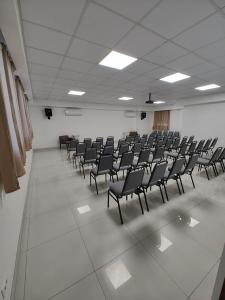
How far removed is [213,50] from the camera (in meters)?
2.49

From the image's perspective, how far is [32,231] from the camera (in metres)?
2.04

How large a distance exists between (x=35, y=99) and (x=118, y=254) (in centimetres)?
838

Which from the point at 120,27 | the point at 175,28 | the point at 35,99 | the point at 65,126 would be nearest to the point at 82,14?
the point at 120,27

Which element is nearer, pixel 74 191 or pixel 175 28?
pixel 175 28

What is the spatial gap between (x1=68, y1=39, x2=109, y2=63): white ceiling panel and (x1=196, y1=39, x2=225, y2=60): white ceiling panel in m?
1.81

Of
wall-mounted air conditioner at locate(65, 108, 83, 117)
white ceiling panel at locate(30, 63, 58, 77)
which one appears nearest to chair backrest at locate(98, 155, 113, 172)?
white ceiling panel at locate(30, 63, 58, 77)

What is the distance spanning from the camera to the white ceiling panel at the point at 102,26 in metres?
1.61

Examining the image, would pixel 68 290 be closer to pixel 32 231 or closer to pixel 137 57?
pixel 32 231

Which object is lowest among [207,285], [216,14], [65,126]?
[207,285]

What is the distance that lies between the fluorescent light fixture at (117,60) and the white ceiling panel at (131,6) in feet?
3.33

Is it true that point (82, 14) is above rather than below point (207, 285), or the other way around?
above

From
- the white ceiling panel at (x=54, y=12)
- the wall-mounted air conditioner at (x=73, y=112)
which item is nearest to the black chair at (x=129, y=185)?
the white ceiling panel at (x=54, y=12)

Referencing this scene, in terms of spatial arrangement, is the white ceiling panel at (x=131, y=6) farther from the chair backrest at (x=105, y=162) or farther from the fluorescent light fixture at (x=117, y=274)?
the fluorescent light fixture at (x=117, y=274)

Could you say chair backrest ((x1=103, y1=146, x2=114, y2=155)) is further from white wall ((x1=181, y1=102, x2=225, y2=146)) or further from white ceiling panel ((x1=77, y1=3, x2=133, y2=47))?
white wall ((x1=181, y1=102, x2=225, y2=146))
